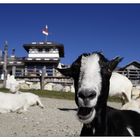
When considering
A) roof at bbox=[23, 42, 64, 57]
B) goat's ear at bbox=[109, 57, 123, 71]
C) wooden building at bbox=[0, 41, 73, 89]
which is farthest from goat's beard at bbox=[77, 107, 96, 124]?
roof at bbox=[23, 42, 64, 57]

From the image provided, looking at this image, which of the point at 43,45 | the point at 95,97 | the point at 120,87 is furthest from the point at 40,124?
the point at 43,45

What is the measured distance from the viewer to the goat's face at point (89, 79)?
415 centimetres

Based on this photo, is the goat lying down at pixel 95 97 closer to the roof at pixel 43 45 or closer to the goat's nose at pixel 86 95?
the goat's nose at pixel 86 95

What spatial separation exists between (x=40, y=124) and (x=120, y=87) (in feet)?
24.0

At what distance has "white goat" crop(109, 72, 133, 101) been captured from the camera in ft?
60.2

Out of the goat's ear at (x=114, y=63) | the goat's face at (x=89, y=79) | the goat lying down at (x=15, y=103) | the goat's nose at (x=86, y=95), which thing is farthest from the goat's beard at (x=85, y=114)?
the goat lying down at (x=15, y=103)

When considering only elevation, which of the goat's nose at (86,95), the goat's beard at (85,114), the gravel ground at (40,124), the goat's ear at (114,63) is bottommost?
the gravel ground at (40,124)

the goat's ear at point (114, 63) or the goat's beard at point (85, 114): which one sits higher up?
the goat's ear at point (114, 63)

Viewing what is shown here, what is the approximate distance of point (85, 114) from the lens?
418cm

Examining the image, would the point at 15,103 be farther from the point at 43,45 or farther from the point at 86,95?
the point at 43,45

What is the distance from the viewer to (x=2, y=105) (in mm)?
14992

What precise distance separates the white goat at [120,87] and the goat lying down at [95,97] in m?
13.1

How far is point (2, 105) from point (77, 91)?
1081cm

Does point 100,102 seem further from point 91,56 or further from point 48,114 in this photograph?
point 48,114
